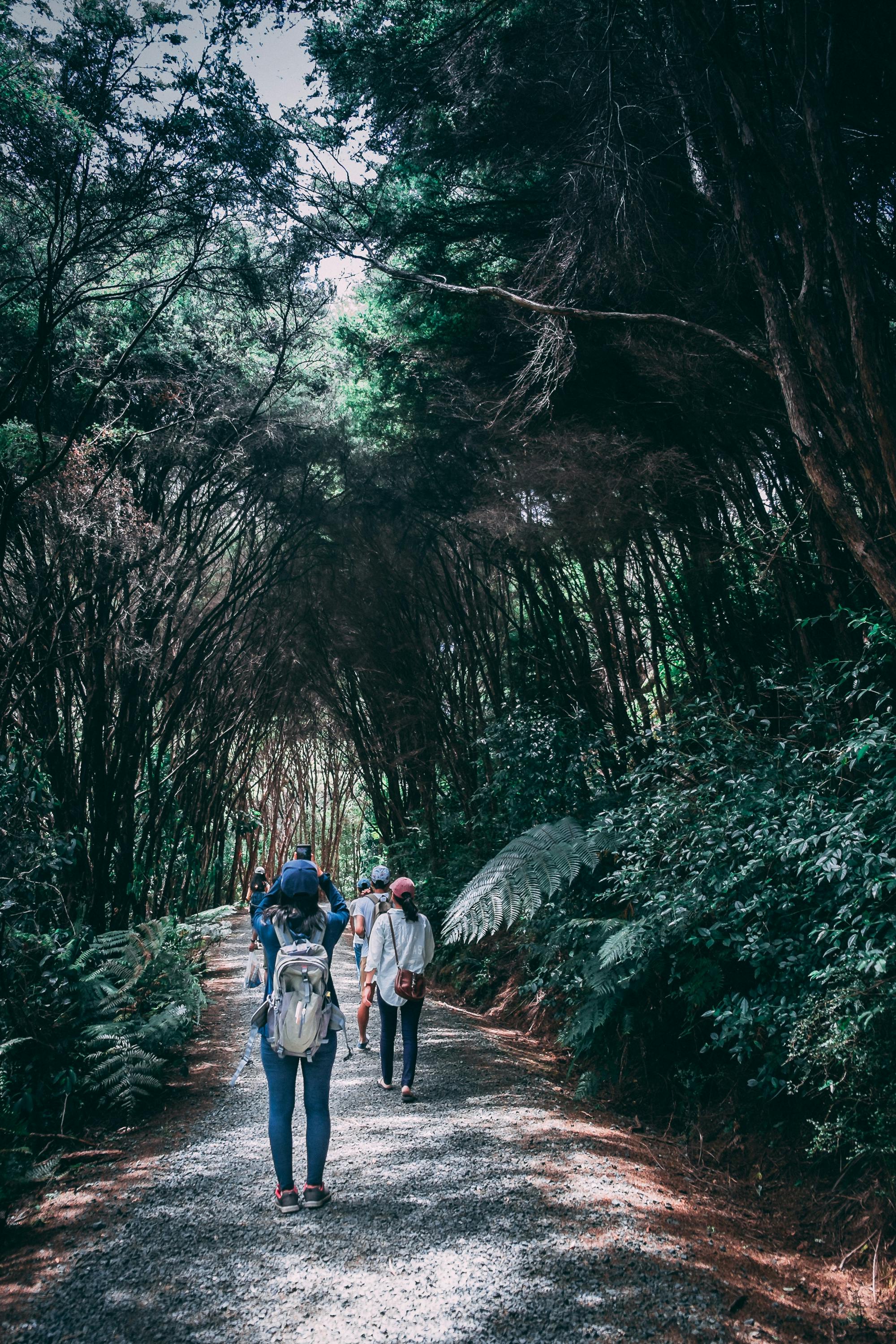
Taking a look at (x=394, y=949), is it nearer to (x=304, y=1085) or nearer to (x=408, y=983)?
(x=408, y=983)

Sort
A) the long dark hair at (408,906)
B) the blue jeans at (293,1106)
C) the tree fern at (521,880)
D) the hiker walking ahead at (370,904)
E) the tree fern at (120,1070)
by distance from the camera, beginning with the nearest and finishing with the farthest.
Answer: the blue jeans at (293,1106)
the tree fern at (120,1070)
the tree fern at (521,880)
the long dark hair at (408,906)
the hiker walking ahead at (370,904)

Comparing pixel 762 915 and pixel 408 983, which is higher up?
pixel 762 915

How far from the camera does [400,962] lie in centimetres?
455

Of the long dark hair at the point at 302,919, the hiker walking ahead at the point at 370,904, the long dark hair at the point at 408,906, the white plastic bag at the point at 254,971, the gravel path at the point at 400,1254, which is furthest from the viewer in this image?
the hiker walking ahead at the point at 370,904

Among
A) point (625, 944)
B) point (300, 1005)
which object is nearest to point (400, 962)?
point (625, 944)

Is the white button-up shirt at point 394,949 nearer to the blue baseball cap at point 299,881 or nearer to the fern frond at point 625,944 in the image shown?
the fern frond at point 625,944

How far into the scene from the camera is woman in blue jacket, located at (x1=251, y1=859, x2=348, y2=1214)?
2.96 metres

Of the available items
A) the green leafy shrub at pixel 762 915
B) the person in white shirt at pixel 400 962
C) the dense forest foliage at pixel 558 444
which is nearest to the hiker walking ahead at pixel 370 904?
the dense forest foliage at pixel 558 444

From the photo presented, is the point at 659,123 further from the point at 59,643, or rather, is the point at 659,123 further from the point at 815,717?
the point at 59,643

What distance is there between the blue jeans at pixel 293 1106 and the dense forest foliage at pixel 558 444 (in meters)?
1.59

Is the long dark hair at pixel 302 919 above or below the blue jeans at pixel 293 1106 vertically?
above

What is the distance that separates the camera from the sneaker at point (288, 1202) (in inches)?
117

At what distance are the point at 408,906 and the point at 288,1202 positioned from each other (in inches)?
72.0

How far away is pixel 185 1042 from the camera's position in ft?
20.2
